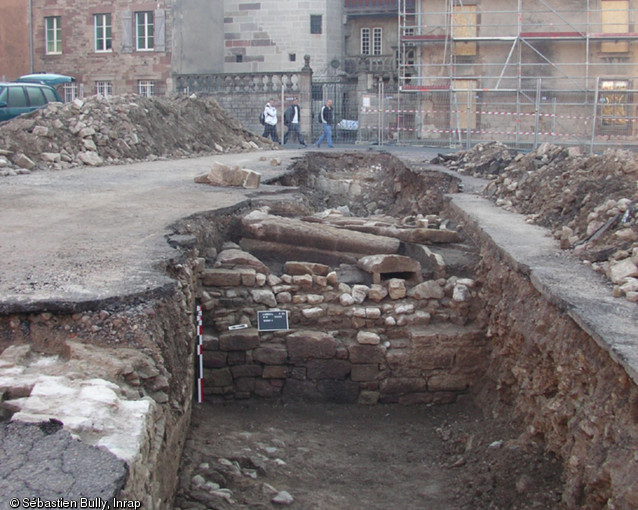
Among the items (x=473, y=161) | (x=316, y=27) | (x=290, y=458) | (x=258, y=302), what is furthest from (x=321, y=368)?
(x=316, y=27)

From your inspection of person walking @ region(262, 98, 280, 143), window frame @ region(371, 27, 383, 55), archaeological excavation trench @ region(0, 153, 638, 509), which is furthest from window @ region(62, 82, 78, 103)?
archaeological excavation trench @ region(0, 153, 638, 509)

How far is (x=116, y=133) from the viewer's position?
15320 millimetres

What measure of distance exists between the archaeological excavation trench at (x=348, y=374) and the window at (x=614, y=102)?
1695cm

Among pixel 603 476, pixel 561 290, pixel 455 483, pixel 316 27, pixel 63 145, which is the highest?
pixel 316 27

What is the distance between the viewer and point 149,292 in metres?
4.46

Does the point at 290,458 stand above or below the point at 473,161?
below

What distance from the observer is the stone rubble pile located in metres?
6.16

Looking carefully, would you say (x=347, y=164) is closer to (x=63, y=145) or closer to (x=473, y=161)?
(x=473, y=161)

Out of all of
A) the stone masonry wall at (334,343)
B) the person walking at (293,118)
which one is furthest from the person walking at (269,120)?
the stone masonry wall at (334,343)

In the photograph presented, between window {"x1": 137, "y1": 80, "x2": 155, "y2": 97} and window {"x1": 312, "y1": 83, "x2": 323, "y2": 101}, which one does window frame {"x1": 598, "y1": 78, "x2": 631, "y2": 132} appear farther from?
window {"x1": 137, "y1": 80, "x2": 155, "y2": 97}

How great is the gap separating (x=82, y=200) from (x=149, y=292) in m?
4.63

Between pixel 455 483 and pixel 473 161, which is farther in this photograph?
pixel 473 161

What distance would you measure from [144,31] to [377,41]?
1097 cm

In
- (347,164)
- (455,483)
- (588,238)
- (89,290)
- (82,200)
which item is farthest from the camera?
(347,164)
